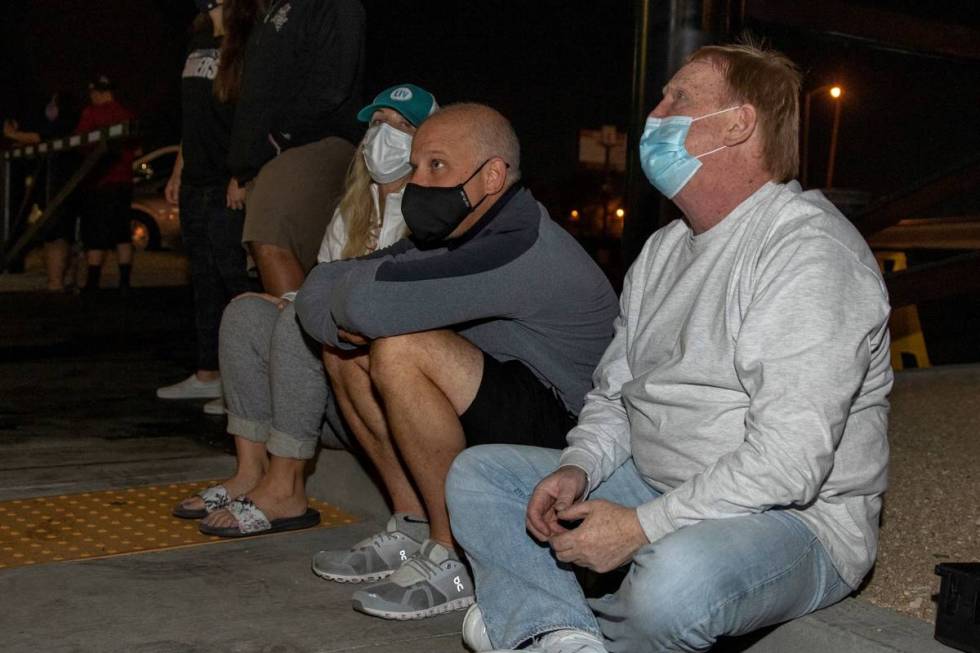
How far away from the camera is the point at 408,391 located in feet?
9.95

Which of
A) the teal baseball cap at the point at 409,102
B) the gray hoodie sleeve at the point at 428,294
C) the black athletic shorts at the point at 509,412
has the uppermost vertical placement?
the teal baseball cap at the point at 409,102

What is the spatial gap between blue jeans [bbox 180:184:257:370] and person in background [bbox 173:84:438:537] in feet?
4.51

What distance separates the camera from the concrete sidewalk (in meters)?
2.81

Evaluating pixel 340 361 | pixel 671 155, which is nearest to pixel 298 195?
pixel 340 361

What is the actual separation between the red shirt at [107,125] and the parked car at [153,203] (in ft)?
18.1

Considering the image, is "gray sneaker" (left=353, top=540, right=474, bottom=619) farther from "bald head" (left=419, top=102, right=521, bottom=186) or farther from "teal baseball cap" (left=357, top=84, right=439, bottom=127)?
"teal baseball cap" (left=357, top=84, right=439, bottom=127)

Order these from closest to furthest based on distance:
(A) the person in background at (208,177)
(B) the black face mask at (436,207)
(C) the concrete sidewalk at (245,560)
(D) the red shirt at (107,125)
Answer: (C) the concrete sidewalk at (245,560), (B) the black face mask at (436,207), (A) the person in background at (208,177), (D) the red shirt at (107,125)

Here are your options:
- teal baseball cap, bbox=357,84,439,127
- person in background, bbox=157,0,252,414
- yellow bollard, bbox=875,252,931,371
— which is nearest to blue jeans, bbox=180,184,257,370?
person in background, bbox=157,0,252,414

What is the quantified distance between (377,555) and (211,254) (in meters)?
2.38

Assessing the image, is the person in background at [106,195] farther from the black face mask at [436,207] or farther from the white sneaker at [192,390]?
the black face mask at [436,207]

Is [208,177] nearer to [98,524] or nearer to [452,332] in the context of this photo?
[98,524]

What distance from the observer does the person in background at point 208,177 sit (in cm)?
525

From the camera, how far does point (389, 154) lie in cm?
382

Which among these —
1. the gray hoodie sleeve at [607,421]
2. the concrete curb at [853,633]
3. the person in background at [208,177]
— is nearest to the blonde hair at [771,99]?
the gray hoodie sleeve at [607,421]
